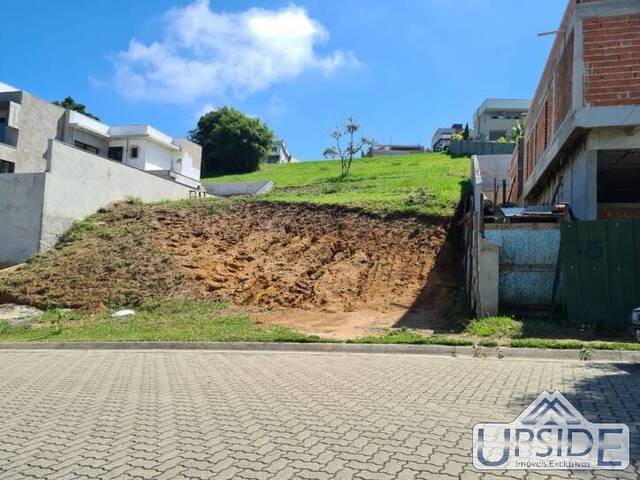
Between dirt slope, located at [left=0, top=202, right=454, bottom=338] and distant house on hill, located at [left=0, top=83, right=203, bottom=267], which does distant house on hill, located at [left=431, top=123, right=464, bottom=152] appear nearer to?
distant house on hill, located at [left=0, top=83, right=203, bottom=267]

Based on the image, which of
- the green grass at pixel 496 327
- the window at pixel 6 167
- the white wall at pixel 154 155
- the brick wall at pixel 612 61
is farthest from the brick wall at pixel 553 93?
the white wall at pixel 154 155

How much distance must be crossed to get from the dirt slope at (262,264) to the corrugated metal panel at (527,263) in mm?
2702

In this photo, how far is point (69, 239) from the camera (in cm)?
2020

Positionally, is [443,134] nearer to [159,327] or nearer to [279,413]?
[159,327]

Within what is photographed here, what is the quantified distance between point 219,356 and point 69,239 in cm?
1341

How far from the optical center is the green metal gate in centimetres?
992

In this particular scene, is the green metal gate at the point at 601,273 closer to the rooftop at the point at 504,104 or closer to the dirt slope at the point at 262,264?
the dirt slope at the point at 262,264

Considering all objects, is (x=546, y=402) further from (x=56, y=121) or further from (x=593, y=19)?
(x=56, y=121)

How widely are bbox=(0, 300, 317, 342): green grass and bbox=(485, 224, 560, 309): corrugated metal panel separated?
4.43 meters

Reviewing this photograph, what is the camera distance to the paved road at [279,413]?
12.3 feet

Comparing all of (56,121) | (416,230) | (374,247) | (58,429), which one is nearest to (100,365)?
(58,429)

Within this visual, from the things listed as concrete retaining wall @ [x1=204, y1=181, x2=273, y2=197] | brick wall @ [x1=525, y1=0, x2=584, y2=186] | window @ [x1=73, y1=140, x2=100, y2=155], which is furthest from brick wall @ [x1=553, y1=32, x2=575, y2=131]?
window @ [x1=73, y1=140, x2=100, y2=155]

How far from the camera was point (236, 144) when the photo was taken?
57281mm

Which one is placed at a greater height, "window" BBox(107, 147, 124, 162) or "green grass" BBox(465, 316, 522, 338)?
"window" BBox(107, 147, 124, 162)
